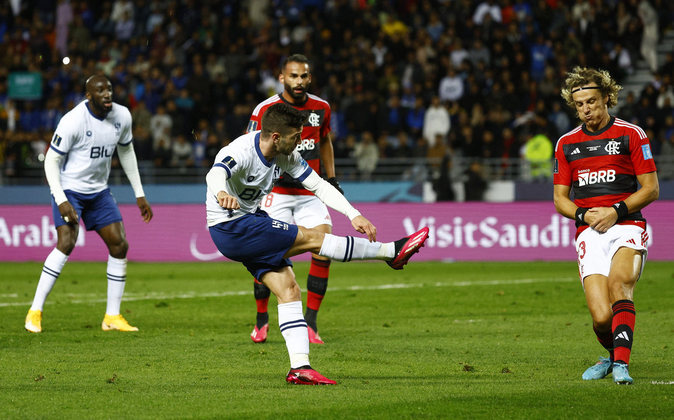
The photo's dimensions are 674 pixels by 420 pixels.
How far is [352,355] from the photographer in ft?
27.2

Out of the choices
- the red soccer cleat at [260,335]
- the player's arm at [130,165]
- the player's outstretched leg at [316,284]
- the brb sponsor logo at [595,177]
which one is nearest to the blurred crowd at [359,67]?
the player's arm at [130,165]

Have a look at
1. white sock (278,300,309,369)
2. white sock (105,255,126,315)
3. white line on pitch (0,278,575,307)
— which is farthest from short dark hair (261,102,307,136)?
white line on pitch (0,278,575,307)

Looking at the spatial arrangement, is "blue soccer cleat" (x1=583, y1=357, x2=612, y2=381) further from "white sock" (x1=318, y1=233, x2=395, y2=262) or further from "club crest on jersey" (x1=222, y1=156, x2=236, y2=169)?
"club crest on jersey" (x1=222, y1=156, x2=236, y2=169)

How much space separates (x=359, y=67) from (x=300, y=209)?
49.0 feet

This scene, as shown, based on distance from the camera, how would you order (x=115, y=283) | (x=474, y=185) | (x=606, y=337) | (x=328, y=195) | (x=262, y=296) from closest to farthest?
(x=606, y=337) < (x=328, y=195) < (x=262, y=296) < (x=115, y=283) < (x=474, y=185)

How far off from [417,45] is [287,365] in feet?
58.0

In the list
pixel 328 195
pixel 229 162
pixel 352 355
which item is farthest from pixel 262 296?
pixel 229 162

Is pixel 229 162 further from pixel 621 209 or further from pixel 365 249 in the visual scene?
pixel 621 209

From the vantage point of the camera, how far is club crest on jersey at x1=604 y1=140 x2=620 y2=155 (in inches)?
281

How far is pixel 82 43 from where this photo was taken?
1061 inches

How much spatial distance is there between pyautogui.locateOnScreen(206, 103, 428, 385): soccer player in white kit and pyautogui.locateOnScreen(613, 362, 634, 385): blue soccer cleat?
1535mm

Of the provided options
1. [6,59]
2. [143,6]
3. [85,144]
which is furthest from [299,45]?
[85,144]

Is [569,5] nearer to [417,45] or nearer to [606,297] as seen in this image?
[417,45]

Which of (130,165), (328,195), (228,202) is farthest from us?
(130,165)
